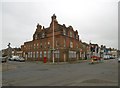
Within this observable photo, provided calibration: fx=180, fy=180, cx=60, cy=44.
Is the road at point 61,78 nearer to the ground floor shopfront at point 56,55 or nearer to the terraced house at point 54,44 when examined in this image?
the terraced house at point 54,44

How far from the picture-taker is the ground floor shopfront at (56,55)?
49.1 m

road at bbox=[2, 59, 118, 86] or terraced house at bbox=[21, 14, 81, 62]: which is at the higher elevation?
terraced house at bbox=[21, 14, 81, 62]

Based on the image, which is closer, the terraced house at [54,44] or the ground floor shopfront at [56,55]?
the ground floor shopfront at [56,55]

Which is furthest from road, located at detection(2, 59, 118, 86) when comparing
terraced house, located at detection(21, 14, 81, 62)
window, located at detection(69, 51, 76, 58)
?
window, located at detection(69, 51, 76, 58)

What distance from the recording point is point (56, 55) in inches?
1960

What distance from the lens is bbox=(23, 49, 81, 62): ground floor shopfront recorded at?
1931 inches

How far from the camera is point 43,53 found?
54.5 meters

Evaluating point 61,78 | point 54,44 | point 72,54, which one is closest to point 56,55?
point 54,44

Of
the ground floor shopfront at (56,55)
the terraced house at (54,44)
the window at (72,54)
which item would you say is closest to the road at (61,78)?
the terraced house at (54,44)

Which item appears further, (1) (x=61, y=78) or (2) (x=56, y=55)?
(2) (x=56, y=55)

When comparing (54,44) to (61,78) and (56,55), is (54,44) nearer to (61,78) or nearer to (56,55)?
(56,55)

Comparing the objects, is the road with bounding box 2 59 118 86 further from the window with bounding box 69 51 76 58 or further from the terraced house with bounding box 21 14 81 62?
the window with bounding box 69 51 76 58

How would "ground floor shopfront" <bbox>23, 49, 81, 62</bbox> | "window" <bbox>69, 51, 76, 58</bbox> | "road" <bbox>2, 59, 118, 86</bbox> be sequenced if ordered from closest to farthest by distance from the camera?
"road" <bbox>2, 59, 118, 86</bbox> → "ground floor shopfront" <bbox>23, 49, 81, 62</bbox> → "window" <bbox>69, 51, 76, 58</bbox>

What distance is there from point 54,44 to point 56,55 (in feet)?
10.9
